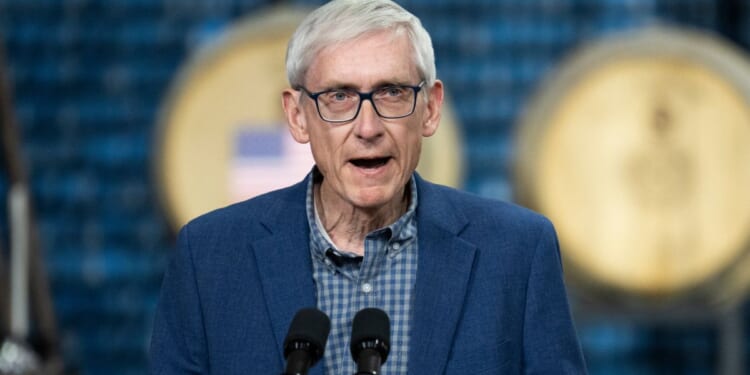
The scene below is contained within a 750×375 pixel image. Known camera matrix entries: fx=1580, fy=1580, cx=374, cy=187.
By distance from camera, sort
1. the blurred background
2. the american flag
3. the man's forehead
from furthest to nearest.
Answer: the blurred background
the american flag
the man's forehead

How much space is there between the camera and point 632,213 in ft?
9.27

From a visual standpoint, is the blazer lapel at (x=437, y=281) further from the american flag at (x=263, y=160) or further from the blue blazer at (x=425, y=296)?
the american flag at (x=263, y=160)

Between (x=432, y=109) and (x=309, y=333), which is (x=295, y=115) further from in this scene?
(x=309, y=333)

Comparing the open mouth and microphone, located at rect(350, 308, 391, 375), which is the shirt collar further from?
microphone, located at rect(350, 308, 391, 375)

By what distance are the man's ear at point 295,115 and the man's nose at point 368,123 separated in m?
0.08

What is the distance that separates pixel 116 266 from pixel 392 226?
7.39ft

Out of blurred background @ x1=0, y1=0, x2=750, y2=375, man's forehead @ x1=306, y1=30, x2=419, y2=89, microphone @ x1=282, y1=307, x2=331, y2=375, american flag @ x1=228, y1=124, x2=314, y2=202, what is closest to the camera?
microphone @ x1=282, y1=307, x2=331, y2=375

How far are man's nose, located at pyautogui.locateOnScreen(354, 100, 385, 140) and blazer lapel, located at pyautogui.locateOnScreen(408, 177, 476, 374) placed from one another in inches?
4.0

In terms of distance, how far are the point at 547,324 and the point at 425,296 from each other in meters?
0.09

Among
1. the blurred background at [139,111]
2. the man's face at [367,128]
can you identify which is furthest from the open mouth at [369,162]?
the blurred background at [139,111]

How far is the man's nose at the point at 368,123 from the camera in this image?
1064 millimetres

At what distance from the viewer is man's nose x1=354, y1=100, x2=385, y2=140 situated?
3.49 feet

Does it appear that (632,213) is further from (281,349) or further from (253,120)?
(281,349)

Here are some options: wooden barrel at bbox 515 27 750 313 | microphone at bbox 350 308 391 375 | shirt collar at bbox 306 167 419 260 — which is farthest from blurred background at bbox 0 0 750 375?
microphone at bbox 350 308 391 375
